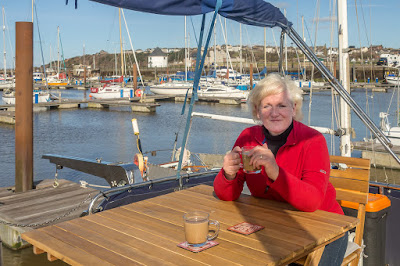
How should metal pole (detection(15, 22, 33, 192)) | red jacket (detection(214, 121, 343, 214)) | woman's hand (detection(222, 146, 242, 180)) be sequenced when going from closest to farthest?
red jacket (detection(214, 121, 343, 214)) → woman's hand (detection(222, 146, 242, 180)) → metal pole (detection(15, 22, 33, 192))

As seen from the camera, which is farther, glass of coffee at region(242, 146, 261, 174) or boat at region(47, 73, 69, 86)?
boat at region(47, 73, 69, 86)

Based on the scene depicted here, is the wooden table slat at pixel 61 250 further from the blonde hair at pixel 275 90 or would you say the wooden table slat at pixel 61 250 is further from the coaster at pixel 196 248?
the blonde hair at pixel 275 90

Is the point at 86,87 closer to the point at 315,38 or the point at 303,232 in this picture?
the point at 315,38

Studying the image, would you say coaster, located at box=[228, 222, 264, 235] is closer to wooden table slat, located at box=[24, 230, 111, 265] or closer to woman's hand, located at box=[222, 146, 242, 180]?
woman's hand, located at box=[222, 146, 242, 180]

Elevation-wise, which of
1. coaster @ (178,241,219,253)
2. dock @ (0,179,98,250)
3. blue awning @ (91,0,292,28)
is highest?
blue awning @ (91,0,292,28)

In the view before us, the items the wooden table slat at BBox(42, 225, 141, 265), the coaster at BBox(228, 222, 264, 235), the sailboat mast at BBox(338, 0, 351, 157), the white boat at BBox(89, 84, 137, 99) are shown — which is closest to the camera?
the wooden table slat at BBox(42, 225, 141, 265)

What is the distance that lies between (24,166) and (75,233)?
6.36m

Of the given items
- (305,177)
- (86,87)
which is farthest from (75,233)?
(86,87)

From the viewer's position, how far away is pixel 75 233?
2385mm

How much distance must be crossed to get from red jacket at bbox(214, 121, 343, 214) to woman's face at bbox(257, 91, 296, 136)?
3.1 inches

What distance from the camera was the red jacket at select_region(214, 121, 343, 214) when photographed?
256cm

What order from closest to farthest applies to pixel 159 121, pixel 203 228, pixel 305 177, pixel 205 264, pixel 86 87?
pixel 205 264 → pixel 203 228 → pixel 305 177 → pixel 159 121 → pixel 86 87

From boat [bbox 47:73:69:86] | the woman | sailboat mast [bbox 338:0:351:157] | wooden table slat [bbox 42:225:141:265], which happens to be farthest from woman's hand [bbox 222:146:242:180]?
boat [bbox 47:73:69:86]

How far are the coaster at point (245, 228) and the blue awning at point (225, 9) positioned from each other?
5.37 ft
